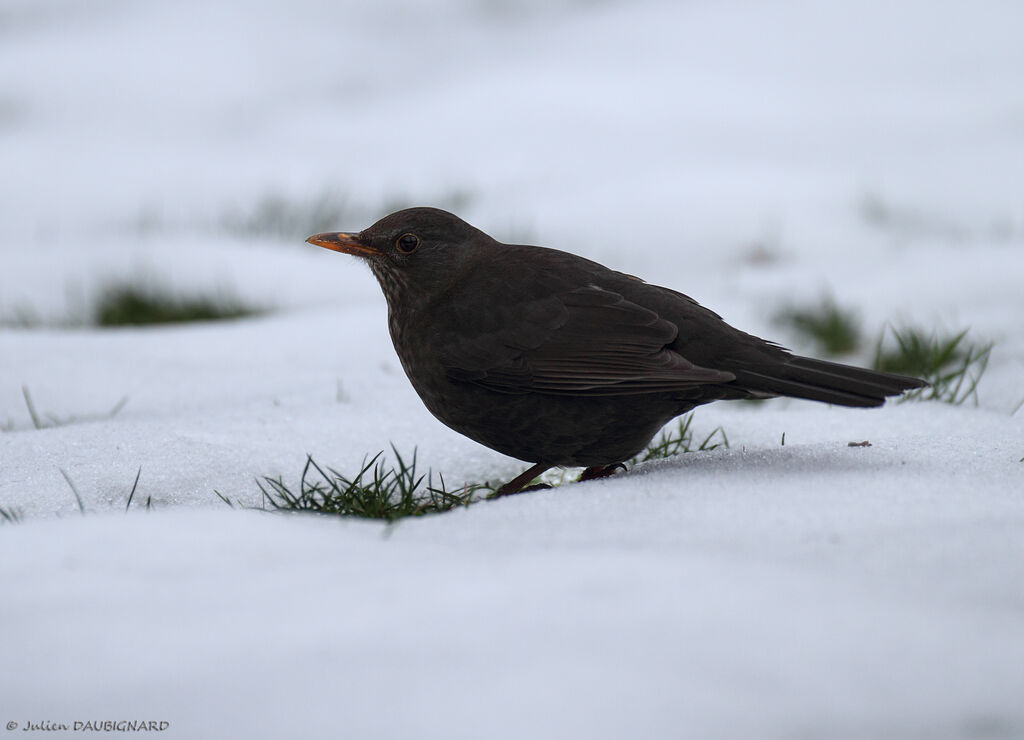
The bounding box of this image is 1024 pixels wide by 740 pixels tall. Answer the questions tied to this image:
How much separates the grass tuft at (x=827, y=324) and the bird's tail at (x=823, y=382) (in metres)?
Result: 2.76

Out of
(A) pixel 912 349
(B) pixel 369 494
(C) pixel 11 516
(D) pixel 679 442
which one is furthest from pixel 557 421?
(A) pixel 912 349

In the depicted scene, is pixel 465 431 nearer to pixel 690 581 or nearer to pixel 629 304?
pixel 629 304

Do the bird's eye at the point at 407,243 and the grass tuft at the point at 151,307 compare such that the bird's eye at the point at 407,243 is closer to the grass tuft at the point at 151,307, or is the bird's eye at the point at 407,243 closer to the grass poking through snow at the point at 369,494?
the grass poking through snow at the point at 369,494

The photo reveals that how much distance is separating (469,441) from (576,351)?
1.00m

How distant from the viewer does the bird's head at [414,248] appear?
361 centimetres

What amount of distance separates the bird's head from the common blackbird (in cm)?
19

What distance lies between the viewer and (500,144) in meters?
10.1

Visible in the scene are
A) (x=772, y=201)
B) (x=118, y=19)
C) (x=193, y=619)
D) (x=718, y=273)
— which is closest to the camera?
(x=193, y=619)

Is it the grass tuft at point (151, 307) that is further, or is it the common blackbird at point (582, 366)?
the grass tuft at point (151, 307)

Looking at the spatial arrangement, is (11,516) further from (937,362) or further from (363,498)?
(937,362)

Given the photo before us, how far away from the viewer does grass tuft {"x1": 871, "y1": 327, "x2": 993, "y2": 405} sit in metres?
4.29

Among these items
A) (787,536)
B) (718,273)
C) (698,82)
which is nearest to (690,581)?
(787,536)

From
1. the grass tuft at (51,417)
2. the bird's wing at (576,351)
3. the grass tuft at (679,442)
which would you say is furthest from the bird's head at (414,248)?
the grass tuft at (51,417)

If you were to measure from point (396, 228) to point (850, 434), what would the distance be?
1.80m
